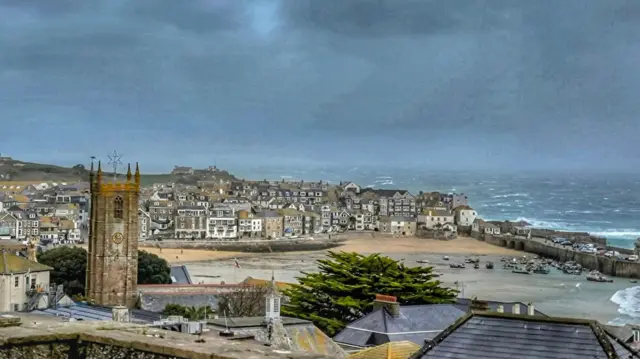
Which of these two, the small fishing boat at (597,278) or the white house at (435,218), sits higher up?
the white house at (435,218)

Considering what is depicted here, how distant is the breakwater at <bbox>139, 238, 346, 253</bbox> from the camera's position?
92188 mm

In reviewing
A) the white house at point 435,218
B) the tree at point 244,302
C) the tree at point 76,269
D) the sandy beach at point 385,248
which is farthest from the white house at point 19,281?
the white house at point 435,218

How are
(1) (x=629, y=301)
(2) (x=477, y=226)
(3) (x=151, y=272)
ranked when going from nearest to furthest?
1. (3) (x=151, y=272)
2. (1) (x=629, y=301)
3. (2) (x=477, y=226)

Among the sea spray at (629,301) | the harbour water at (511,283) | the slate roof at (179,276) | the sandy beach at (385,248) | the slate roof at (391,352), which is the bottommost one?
the sea spray at (629,301)

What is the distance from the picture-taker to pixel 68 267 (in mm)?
47281

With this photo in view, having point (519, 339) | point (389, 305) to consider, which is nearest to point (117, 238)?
point (389, 305)

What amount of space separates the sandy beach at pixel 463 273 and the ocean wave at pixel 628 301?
459 millimetres

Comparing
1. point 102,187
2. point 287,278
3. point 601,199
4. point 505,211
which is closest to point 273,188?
point 505,211

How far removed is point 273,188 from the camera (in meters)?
154

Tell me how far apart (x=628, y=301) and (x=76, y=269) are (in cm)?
3111

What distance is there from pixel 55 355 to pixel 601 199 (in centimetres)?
18900

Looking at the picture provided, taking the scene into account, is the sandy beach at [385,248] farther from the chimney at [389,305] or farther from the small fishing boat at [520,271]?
the chimney at [389,305]

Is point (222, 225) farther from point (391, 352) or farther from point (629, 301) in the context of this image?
point (391, 352)

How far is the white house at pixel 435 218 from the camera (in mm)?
117600
